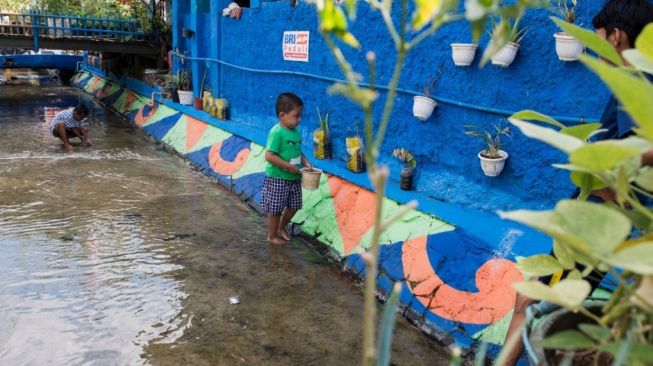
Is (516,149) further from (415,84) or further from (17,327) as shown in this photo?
(17,327)

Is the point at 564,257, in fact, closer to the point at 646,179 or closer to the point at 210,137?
the point at 646,179

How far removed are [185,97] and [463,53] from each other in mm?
6394

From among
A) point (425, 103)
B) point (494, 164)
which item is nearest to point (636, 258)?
point (494, 164)

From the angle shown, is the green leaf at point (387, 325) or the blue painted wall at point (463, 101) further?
the blue painted wall at point (463, 101)

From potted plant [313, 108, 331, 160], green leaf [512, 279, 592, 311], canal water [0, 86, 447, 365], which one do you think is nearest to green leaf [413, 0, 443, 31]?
green leaf [512, 279, 592, 311]

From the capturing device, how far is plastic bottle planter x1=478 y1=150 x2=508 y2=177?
3559mm

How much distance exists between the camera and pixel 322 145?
534 centimetres

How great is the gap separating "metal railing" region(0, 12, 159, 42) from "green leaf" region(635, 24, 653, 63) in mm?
11703

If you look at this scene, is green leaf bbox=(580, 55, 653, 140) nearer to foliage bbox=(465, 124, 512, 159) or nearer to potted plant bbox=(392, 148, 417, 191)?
foliage bbox=(465, 124, 512, 159)

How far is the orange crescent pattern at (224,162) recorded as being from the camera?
21.2 feet

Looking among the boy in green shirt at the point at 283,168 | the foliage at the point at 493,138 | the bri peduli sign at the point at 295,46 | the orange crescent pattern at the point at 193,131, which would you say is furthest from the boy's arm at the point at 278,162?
the orange crescent pattern at the point at 193,131

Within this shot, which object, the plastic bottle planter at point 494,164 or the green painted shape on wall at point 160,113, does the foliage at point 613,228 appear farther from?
the green painted shape on wall at point 160,113

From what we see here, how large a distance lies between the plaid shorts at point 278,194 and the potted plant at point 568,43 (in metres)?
2.29

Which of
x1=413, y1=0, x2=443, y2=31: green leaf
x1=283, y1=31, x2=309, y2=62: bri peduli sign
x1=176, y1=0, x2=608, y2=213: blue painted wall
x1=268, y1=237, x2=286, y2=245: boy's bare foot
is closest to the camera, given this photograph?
x1=413, y1=0, x2=443, y2=31: green leaf
